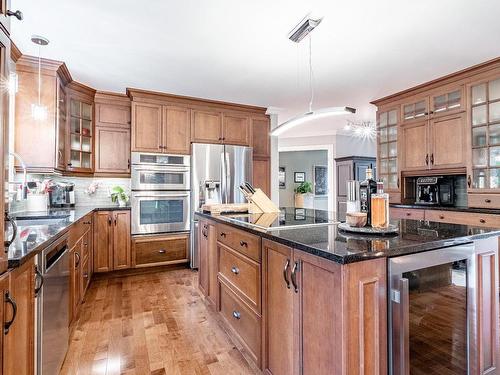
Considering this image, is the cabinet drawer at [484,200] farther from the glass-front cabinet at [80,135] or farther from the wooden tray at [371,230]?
the glass-front cabinet at [80,135]

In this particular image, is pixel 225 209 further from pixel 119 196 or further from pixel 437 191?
pixel 437 191

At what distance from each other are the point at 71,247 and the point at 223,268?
1136 mm

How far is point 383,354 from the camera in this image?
1.10 m

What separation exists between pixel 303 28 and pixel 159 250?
10.3ft

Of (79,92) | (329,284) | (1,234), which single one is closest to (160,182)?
(79,92)

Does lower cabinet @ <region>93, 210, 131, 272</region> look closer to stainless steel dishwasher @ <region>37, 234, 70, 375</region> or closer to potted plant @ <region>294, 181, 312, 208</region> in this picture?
stainless steel dishwasher @ <region>37, 234, 70, 375</region>

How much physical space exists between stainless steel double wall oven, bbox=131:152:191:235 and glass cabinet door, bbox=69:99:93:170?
65 centimetres

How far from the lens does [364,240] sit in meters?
1.27

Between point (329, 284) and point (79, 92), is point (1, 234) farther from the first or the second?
point (79, 92)

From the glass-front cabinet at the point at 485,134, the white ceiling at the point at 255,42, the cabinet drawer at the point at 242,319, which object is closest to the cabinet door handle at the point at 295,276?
A: the cabinet drawer at the point at 242,319

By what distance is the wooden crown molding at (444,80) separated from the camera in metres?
3.01

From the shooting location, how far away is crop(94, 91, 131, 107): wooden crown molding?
3837 mm

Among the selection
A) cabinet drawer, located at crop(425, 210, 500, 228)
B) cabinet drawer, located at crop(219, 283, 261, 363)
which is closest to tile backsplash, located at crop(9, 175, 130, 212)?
cabinet drawer, located at crop(219, 283, 261, 363)

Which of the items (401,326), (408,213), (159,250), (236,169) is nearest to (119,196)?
(159,250)
